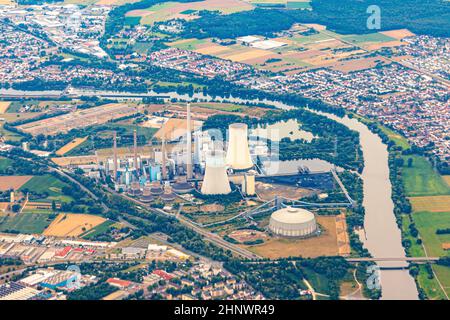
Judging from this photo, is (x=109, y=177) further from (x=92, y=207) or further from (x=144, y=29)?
(x=144, y=29)

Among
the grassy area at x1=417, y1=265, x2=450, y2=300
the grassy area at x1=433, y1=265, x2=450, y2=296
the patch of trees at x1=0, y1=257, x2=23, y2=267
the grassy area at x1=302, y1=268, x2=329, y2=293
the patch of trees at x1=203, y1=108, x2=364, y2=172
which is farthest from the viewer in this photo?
the patch of trees at x1=203, y1=108, x2=364, y2=172

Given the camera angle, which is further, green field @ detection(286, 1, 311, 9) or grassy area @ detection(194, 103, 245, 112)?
green field @ detection(286, 1, 311, 9)

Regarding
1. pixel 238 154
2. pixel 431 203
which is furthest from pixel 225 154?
pixel 431 203

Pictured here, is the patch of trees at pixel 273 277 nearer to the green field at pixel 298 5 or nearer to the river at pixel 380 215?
the river at pixel 380 215

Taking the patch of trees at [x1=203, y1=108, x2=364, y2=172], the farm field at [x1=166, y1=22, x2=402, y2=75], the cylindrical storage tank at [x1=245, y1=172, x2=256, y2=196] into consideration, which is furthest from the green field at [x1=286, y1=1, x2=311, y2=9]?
the cylindrical storage tank at [x1=245, y1=172, x2=256, y2=196]

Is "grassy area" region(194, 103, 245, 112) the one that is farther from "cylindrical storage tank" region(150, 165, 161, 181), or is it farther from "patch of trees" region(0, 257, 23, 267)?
"patch of trees" region(0, 257, 23, 267)

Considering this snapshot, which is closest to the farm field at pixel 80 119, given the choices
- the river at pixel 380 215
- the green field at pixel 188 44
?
the river at pixel 380 215
